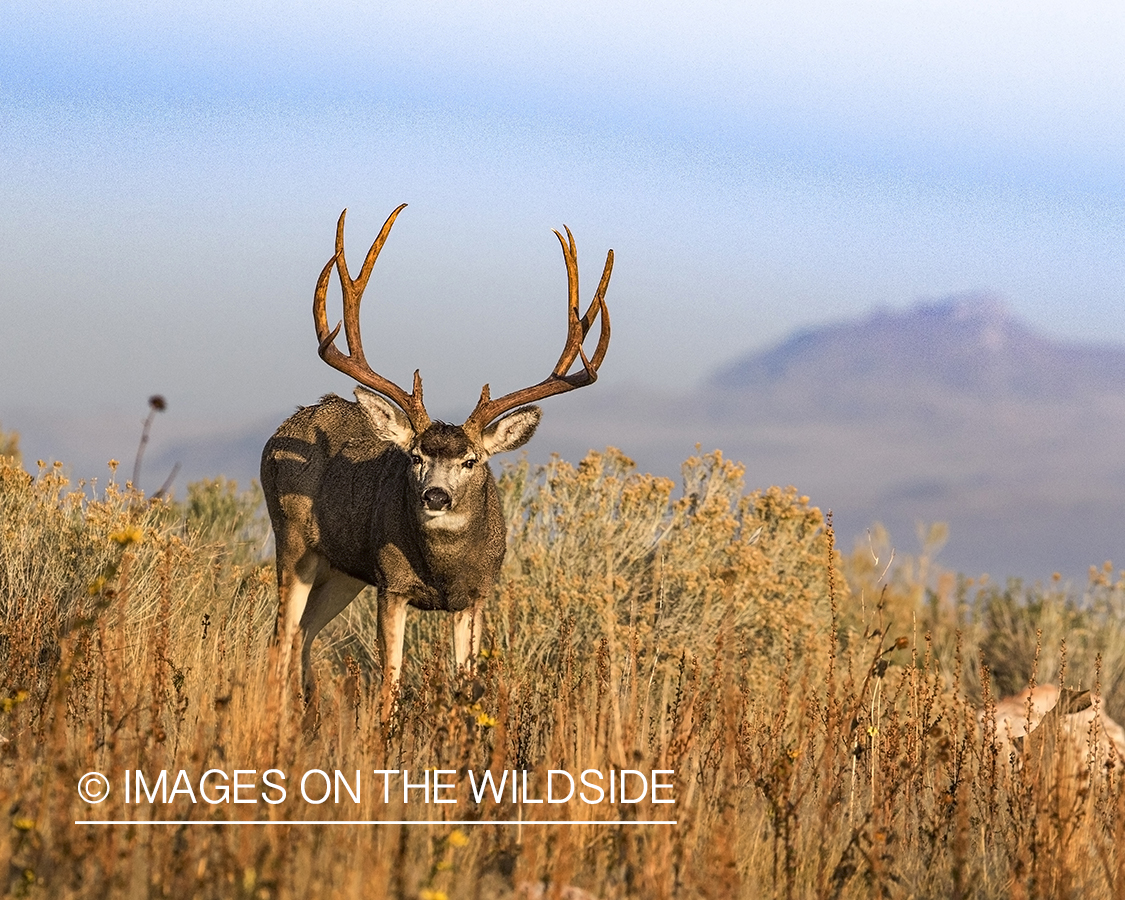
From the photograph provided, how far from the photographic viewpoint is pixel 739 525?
12.3m

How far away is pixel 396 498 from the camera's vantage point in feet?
29.9

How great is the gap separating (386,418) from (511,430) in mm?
795

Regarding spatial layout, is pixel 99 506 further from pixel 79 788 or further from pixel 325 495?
pixel 79 788

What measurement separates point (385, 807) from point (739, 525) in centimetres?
758

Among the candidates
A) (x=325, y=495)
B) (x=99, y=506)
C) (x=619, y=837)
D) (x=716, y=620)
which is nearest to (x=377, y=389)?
(x=325, y=495)

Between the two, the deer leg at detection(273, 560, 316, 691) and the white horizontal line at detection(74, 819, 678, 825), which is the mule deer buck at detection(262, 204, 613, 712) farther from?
the white horizontal line at detection(74, 819, 678, 825)

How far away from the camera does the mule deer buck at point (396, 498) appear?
8.73m

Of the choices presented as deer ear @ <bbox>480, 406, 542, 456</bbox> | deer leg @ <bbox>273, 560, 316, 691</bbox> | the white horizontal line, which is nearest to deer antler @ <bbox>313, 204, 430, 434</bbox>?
deer ear @ <bbox>480, 406, 542, 456</bbox>

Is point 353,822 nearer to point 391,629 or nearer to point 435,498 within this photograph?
point 435,498

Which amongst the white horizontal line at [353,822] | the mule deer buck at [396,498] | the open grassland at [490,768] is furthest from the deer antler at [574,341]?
the white horizontal line at [353,822]

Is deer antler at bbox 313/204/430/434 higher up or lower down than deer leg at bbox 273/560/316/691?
higher up

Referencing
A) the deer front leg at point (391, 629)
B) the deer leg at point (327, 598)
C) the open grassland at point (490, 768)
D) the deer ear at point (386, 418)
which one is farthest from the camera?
the deer leg at point (327, 598)

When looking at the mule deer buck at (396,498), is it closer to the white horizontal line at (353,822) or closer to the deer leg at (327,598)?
the deer leg at (327,598)

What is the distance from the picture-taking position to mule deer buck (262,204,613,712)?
28.6ft
